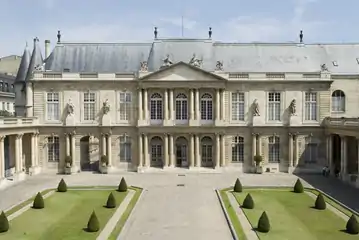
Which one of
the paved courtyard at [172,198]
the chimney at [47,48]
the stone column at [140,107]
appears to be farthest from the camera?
the chimney at [47,48]

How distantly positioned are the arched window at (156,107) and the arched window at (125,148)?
363 centimetres

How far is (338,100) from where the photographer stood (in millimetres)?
48250

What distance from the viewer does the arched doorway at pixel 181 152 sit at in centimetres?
4719

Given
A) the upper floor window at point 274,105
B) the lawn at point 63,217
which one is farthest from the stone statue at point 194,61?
the lawn at point 63,217

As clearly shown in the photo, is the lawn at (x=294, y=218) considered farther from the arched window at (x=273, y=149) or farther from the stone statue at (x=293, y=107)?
the stone statue at (x=293, y=107)

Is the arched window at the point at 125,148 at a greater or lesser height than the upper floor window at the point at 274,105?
lesser

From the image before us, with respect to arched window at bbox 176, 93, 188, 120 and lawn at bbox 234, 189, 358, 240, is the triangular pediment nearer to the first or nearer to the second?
arched window at bbox 176, 93, 188, 120

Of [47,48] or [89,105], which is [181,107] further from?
[47,48]

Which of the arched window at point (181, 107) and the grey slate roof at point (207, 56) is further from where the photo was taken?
the grey slate roof at point (207, 56)

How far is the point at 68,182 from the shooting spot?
40469 millimetres

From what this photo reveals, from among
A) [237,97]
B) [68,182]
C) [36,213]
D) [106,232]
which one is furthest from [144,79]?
[106,232]

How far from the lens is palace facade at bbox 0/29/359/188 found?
46125 mm

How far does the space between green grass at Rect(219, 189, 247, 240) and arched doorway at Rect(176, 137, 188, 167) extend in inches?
519

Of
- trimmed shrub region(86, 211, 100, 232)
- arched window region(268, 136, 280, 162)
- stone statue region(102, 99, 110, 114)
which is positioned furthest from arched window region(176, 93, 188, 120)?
trimmed shrub region(86, 211, 100, 232)
